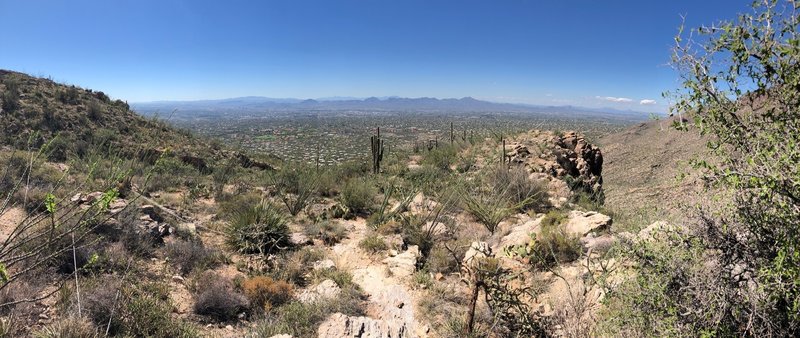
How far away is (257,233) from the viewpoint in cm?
610

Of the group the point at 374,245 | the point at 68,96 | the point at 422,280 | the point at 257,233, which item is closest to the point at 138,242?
the point at 257,233

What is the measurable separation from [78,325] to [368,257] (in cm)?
370

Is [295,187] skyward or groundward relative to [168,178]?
groundward

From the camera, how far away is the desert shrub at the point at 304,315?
12.6 feet

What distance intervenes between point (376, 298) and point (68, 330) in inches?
118

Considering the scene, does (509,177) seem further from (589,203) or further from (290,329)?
(290,329)

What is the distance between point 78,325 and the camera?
3.24 metres

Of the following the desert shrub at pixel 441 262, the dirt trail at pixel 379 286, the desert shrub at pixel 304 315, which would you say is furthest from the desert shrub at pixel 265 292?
the desert shrub at pixel 441 262

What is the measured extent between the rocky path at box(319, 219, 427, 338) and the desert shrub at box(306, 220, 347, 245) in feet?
0.52

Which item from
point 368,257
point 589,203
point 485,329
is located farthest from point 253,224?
point 589,203

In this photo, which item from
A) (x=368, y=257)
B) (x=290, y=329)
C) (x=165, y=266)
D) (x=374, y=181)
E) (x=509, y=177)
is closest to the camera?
(x=290, y=329)

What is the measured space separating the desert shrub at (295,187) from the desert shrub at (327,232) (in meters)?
1.20

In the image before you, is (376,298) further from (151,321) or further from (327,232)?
(327,232)

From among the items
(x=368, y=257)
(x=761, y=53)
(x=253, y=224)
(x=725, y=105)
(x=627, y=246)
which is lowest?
(x=368, y=257)
